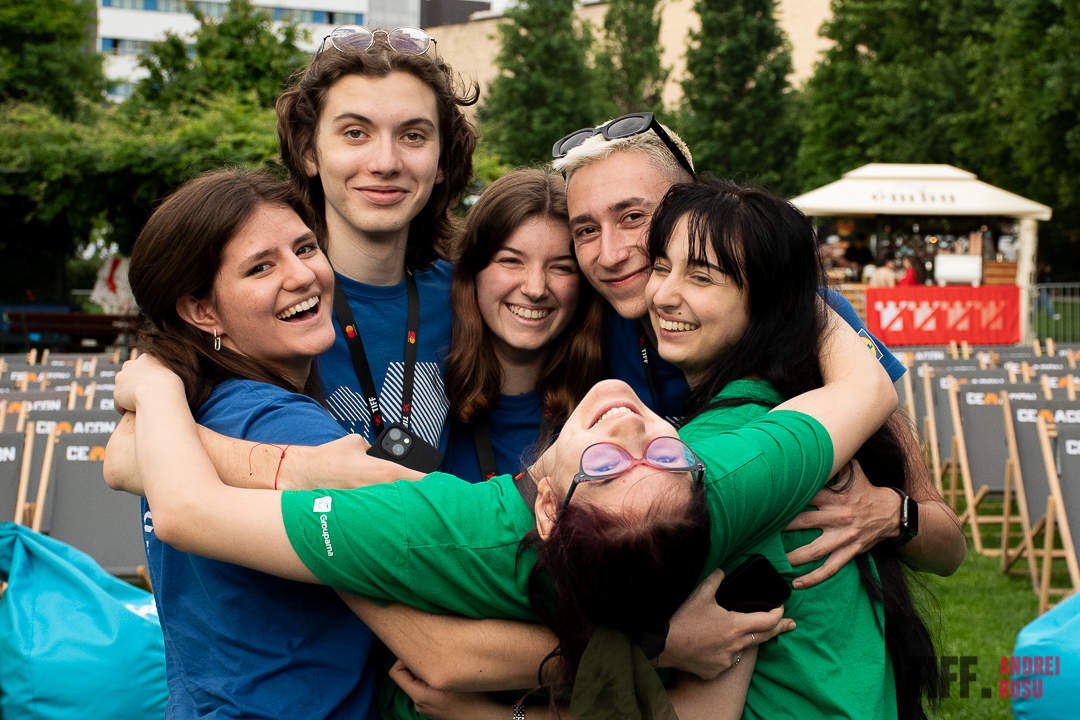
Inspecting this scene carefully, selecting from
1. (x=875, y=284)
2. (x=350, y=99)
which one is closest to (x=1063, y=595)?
(x=350, y=99)

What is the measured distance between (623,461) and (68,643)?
8.46ft

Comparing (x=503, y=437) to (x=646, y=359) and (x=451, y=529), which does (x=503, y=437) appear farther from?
(x=451, y=529)

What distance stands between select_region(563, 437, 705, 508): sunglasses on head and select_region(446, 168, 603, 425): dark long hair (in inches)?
50.8

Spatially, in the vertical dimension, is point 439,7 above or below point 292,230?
above

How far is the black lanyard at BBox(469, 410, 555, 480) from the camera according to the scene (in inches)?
109

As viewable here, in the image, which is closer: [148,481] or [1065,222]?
[148,481]

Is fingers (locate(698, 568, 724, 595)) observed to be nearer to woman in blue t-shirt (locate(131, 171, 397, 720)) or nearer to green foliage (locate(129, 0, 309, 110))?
woman in blue t-shirt (locate(131, 171, 397, 720))

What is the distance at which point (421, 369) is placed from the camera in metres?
2.77

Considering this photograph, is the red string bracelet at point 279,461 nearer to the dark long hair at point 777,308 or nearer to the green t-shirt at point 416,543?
the green t-shirt at point 416,543

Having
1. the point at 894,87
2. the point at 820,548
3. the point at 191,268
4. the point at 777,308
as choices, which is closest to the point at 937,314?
the point at 777,308

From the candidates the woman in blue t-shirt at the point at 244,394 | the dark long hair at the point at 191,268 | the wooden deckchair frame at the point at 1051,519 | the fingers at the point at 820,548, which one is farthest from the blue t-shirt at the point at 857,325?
the wooden deckchair frame at the point at 1051,519

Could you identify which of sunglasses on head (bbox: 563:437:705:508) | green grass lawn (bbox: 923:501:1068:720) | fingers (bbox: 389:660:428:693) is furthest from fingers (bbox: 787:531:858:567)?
green grass lawn (bbox: 923:501:1068:720)

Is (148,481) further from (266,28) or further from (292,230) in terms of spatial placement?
(266,28)

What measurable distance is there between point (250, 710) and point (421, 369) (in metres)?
1.25
